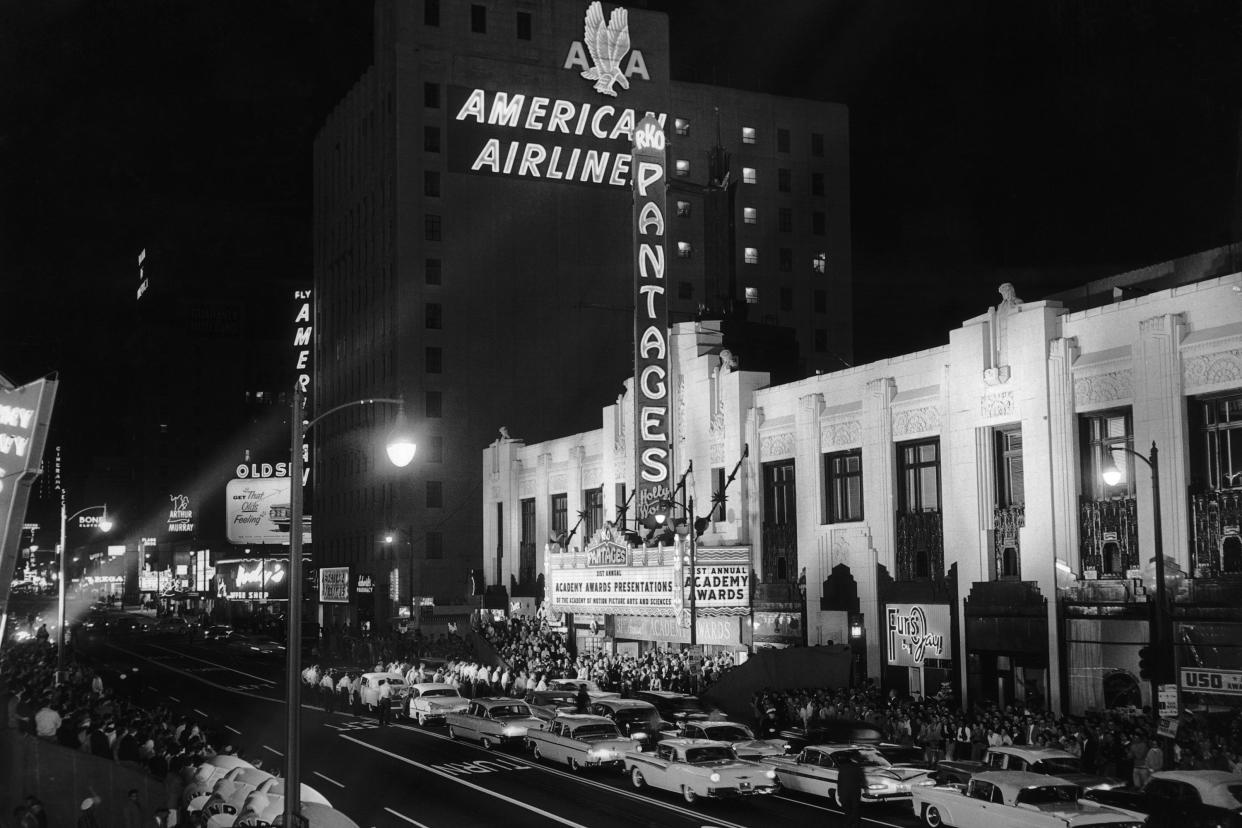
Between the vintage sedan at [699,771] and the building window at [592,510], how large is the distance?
29.6m

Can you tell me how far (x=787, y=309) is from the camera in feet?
287

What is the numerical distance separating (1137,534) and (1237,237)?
13854mm

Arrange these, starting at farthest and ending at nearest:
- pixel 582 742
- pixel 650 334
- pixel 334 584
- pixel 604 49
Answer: pixel 334 584
pixel 604 49
pixel 650 334
pixel 582 742

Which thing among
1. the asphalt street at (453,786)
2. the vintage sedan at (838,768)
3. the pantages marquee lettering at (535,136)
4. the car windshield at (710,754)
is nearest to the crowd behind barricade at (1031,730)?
the vintage sedan at (838,768)

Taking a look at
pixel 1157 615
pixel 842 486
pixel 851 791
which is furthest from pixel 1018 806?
pixel 842 486

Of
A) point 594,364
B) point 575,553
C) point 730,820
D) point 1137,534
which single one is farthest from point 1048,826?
point 594,364

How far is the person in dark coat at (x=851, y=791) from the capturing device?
1989 centimetres

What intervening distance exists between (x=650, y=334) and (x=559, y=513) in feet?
50.7

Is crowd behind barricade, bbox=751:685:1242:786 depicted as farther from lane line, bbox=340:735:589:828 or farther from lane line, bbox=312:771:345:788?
lane line, bbox=312:771:345:788

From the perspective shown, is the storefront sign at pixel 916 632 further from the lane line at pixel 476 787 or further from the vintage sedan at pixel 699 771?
Result: the lane line at pixel 476 787

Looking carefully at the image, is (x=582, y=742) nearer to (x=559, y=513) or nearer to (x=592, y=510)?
(x=592, y=510)

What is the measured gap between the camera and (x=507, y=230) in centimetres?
7875

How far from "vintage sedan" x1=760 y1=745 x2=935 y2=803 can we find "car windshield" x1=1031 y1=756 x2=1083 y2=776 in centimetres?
200

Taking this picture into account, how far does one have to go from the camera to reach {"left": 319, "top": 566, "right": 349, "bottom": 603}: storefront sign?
87213mm
